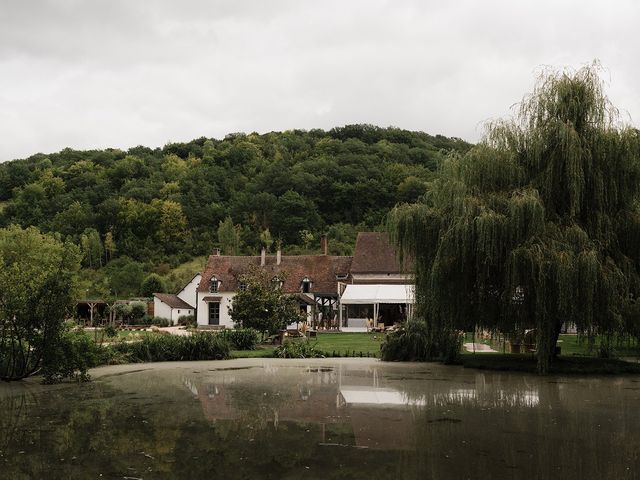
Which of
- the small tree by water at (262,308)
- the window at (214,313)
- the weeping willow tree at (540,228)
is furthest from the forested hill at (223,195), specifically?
the weeping willow tree at (540,228)

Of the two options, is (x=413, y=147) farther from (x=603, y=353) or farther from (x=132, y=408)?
(x=132, y=408)

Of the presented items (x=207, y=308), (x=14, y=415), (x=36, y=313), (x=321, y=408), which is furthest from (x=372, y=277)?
(x=14, y=415)

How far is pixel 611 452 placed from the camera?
9.62 meters

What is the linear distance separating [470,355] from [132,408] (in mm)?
13082

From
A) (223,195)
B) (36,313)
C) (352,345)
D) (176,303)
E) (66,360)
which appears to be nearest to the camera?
(36,313)

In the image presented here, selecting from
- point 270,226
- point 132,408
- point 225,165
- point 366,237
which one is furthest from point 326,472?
point 225,165

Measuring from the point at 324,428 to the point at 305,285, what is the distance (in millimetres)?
36150

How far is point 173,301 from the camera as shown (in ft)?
171

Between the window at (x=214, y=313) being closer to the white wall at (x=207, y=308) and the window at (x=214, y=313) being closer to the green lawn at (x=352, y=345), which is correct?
the white wall at (x=207, y=308)

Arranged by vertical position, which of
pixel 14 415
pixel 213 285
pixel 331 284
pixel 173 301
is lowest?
pixel 14 415

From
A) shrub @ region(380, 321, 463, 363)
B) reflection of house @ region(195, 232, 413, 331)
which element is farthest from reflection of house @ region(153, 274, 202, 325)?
shrub @ region(380, 321, 463, 363)

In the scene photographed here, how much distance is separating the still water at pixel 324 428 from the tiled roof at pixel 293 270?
28098 mm

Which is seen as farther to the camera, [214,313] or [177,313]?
[177,313]

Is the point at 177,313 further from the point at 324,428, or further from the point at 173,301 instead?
the point at 324,428
